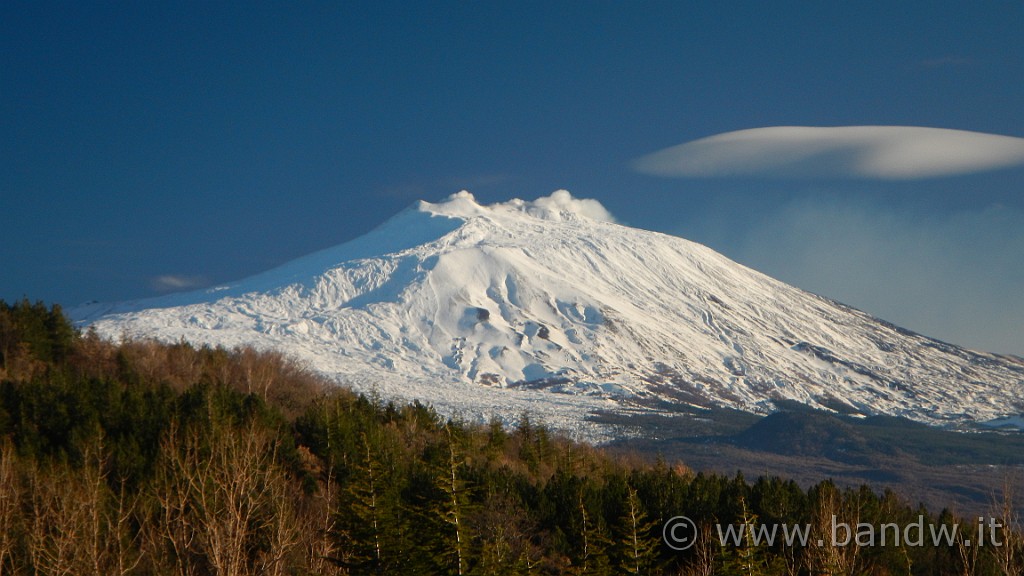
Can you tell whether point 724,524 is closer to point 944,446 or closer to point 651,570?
point 651,570

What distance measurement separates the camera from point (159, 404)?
155 feet

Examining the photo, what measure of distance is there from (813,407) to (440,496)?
179 m

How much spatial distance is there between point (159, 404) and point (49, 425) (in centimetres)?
503

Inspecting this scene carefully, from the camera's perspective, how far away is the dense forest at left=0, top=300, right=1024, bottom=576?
2422cm

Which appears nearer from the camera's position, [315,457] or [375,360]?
[315,457]

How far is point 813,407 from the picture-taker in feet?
626

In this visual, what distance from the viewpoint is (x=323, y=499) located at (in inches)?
1628

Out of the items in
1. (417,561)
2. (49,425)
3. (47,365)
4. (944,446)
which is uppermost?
(47,365)

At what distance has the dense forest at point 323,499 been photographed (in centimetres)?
2422

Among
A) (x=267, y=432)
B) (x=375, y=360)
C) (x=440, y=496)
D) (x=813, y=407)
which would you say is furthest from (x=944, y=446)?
(x=440, y=496)

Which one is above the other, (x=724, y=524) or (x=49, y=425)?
(x=49, y=425)

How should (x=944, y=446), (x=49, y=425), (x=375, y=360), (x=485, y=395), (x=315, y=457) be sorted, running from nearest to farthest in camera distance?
1. (x=49, y=425)
2. (x=315, y=457)
3. (x=944, y=446)
4. (x=485, y=395)
5. (x=375, y=360)

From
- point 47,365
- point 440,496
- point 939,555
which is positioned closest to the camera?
point 440,496

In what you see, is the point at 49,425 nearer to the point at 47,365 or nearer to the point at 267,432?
the point at 267,432
